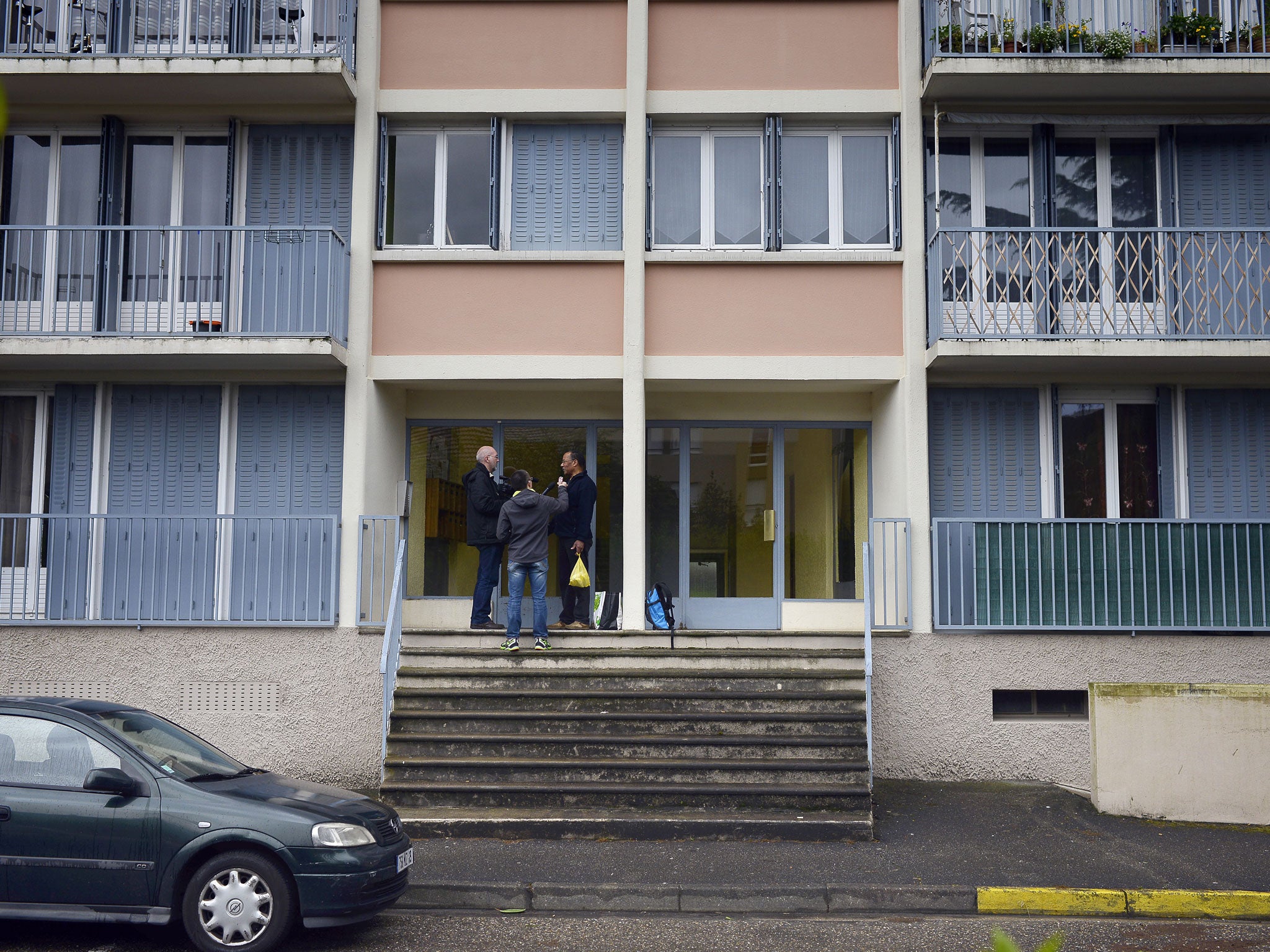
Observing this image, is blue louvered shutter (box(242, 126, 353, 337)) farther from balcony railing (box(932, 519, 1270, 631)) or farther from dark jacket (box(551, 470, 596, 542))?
balcony railing (box(932, 519, 1270, 631))

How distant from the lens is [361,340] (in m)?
11.9

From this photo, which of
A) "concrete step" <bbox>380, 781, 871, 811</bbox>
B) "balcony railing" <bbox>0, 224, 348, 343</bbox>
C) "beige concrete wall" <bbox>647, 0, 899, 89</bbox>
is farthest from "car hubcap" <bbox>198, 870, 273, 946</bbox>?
"beige concrete wall" <bbox>647, 0, 899, 89</bbox>

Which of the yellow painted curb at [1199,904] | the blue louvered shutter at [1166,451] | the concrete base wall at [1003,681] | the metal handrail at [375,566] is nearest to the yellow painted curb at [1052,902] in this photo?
the yellow painted curb at [1199,904]

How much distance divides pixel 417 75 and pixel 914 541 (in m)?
7.24

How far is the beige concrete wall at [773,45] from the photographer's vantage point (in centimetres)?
1221

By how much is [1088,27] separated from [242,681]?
11.1 meters

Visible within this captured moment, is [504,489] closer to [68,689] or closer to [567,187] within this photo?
[567,187]

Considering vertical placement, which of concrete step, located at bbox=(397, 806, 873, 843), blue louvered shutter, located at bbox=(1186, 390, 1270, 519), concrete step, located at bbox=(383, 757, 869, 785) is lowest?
concrete step, located at bbox=(397, 806, 873, 843)

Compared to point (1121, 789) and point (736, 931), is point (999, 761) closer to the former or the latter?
point (1121, 789)

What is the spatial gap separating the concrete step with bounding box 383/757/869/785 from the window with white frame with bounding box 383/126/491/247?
5.68 m

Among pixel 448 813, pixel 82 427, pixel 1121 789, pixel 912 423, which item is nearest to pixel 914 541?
pixel 912 423

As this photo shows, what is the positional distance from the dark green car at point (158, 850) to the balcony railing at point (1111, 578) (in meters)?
7.09

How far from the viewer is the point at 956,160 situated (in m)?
12.6

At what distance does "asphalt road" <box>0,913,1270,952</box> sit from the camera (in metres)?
6.64
